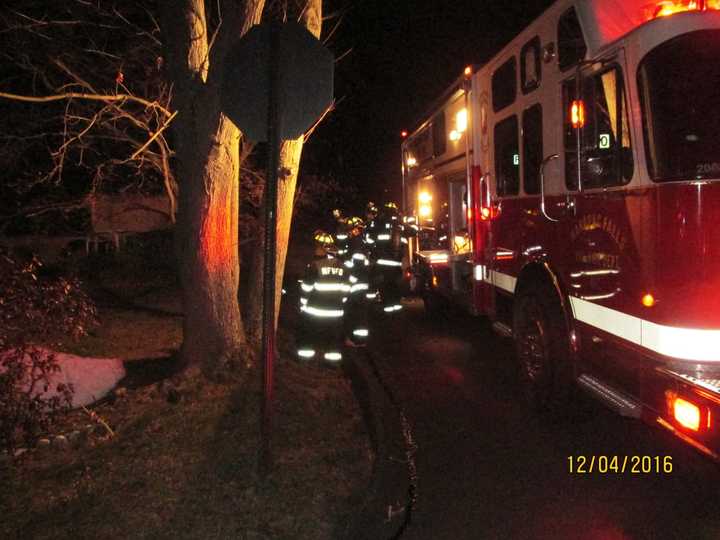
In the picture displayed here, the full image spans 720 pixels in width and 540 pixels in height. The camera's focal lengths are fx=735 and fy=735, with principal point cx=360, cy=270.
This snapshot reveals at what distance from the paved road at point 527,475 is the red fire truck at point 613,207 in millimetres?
420

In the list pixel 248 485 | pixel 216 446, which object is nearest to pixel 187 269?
pixel 216 446

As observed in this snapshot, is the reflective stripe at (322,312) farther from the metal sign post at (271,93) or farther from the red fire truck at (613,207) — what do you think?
the metal sign post at (271,93)

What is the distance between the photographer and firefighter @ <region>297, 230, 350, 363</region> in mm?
7680

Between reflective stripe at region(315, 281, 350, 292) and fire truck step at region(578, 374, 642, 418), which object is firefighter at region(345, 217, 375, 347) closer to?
reflective stripe at region(315, 281, 350, 292)

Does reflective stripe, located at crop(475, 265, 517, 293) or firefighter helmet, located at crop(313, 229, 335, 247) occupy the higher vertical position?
firefighter helmet, located at crop(313, 229, 335, 247)

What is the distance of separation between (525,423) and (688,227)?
9.07 feet

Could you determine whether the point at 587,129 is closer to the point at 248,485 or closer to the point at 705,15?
the point at 705,15

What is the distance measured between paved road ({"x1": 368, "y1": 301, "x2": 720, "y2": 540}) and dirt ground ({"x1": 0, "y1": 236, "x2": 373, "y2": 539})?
58cm

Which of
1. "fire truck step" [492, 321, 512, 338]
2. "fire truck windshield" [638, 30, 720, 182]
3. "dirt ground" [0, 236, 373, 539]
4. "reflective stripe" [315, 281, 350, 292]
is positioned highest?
"fire truck windshield" [638, 30, 720, 182]

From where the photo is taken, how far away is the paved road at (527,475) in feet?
14.0

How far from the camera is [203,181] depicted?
642cm

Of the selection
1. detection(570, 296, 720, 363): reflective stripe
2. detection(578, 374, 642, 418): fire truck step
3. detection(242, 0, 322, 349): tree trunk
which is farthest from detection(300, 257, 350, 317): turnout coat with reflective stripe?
detection(570, 296, 720, 363): reflective stripe

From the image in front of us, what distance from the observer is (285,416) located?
5.92m
